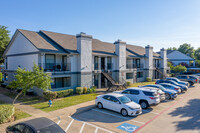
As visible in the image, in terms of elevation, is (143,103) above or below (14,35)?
below

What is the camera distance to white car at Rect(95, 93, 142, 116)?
11.3m

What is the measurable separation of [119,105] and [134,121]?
5.80 ft

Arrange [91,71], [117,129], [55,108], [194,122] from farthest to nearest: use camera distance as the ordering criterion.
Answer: [91,71]
[55,108]
[194,122]
[117,129]

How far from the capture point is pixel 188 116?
455 inches

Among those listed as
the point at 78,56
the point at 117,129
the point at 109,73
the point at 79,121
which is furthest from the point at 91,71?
the point at 117,129

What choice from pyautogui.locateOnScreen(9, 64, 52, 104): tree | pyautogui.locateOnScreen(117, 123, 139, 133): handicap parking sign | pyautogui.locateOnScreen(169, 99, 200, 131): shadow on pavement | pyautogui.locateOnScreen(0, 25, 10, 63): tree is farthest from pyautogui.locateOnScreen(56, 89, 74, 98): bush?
pyautogui.locateOnScreen(0, 25, 10, 63): tree

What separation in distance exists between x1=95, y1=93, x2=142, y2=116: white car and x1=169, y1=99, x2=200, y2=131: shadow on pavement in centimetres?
303

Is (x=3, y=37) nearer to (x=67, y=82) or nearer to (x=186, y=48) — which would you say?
(x=67, y=82)

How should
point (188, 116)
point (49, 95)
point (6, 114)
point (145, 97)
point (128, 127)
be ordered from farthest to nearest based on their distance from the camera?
point (49, 95) → point (145, 97) → point (188, 116) → point (6, 114) → point (128, 127)

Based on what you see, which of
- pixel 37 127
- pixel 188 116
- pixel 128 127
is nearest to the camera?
pixel 37 127

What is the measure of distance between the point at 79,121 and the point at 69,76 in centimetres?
1069

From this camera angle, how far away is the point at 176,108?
1380 centimetres

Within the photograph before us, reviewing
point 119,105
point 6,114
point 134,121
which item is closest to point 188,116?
point 134,121

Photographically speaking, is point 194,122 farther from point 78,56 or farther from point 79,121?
point 78,56
